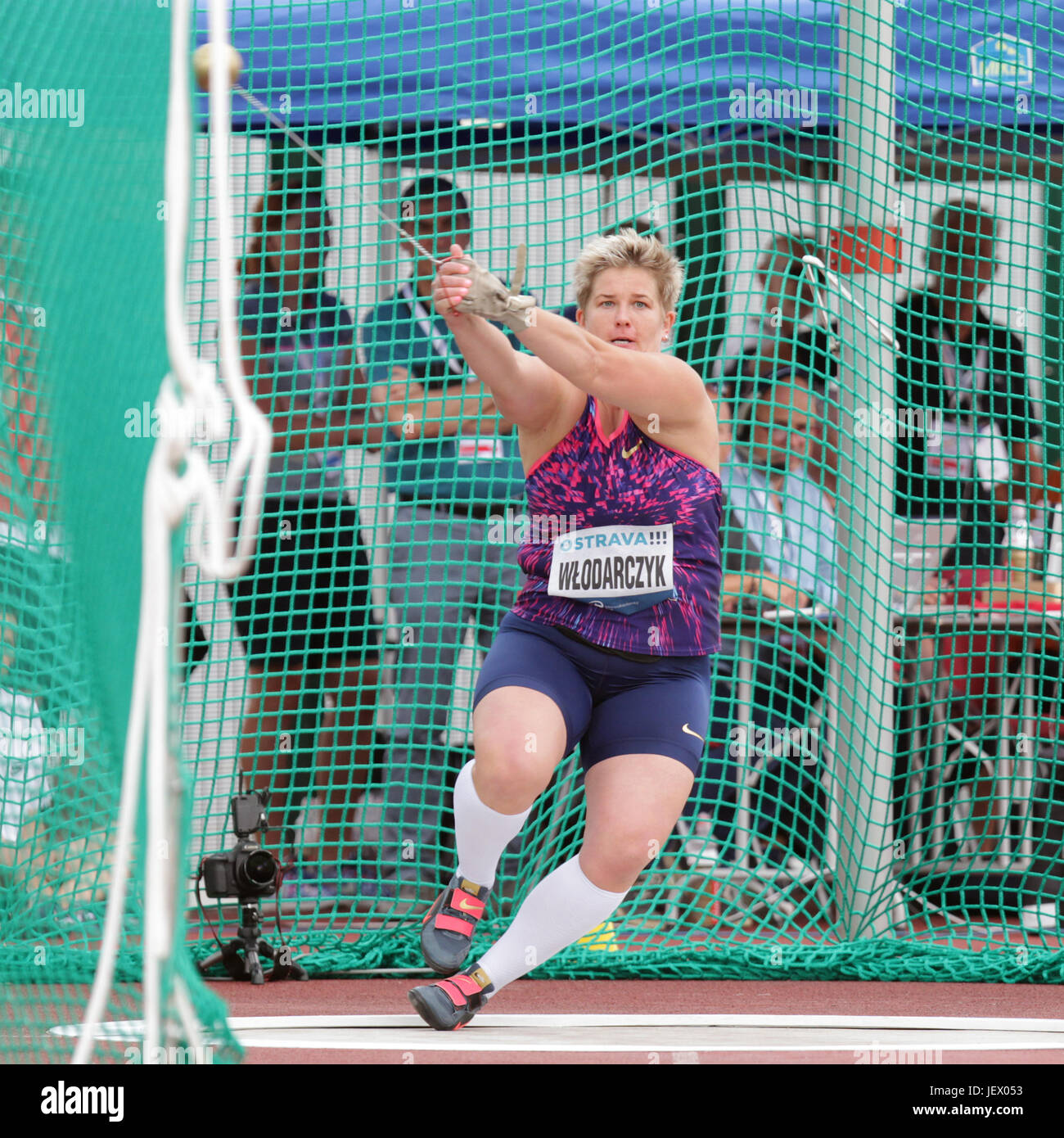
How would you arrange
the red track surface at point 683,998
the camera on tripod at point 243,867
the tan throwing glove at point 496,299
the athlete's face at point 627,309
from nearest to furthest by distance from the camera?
the tan throwing glove at point 496,299 → the athlete's face at point 627,309 → the red track surface at point 683,998 → the camera on tripod at point 243,867

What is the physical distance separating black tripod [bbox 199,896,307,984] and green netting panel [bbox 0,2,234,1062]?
22.3 inches

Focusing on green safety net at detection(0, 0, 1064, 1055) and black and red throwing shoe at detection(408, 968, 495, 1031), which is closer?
black and red throwing shoe at detection(408, 968, 495, 1031)

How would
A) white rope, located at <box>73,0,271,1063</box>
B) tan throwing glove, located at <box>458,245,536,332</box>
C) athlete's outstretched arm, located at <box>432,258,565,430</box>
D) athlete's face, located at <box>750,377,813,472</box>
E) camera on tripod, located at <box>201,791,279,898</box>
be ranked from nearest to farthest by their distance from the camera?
white rope, located at <box>73,0,271,1063</box>
tan throwing glove, located at <box>458,245,536,332</box>
athlete's outstretched arm, located at <box>432,258,565,430</box>
camera on tripod, located at <box>201,791,279,898</box>
athlete's face, located at <box>750,377,813,472</box>

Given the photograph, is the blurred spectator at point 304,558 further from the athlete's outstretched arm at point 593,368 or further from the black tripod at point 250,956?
the athlete's outstretched arm at point 593,368

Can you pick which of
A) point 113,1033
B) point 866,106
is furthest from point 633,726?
point 866,106

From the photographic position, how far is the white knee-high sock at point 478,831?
2.79 metres

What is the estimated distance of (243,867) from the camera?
374cm

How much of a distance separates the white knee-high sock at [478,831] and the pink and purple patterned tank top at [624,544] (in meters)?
0.40

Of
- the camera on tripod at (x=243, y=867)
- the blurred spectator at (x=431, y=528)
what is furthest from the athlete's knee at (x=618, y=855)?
the blurred spectator at (x=431, y=528)

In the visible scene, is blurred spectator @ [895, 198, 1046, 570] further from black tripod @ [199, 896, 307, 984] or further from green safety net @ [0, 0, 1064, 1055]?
black tripod @ [199, 896, 307, 984]

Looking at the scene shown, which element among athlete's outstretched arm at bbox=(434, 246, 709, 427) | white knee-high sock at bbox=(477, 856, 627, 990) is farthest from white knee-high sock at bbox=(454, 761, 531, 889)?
athlete's outstretched arm at bbox=(434, 246, 709, 427)

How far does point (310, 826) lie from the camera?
4254 mm

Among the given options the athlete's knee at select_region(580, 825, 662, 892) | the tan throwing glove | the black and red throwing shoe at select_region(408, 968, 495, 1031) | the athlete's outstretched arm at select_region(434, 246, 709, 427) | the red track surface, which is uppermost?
the tan throwing glove

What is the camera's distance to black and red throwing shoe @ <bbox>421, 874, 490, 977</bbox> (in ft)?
9.11
